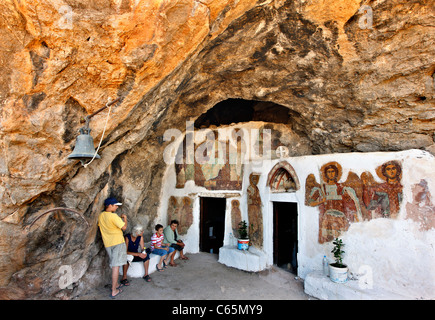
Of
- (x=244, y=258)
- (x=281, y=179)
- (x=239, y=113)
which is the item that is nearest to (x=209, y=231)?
Answer: (x=244, y=258)

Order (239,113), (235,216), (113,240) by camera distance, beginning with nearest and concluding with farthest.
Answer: (113,240) → (235,216) → (239,113)

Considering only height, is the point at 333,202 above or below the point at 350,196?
below

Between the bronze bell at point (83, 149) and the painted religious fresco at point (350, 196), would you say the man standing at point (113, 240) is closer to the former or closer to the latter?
the bronze bell at point (83, 149)

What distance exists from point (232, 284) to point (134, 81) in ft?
13.8

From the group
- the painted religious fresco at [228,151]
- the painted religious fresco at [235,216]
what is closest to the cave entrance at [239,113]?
the painted religious fresco at [228,151]

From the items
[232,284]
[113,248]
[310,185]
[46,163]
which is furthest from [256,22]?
[232,284]

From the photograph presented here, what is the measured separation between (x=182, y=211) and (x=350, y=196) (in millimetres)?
4542

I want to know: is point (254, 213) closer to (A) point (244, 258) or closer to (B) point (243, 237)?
(B) point (243, 237)

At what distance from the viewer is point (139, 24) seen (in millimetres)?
3361

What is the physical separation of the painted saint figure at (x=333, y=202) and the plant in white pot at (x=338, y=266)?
0.77 ft

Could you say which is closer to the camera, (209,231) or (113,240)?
(113,240)

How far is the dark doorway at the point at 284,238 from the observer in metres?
6.22

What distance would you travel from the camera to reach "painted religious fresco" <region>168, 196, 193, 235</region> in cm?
755

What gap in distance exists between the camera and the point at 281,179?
628cm
